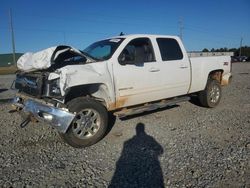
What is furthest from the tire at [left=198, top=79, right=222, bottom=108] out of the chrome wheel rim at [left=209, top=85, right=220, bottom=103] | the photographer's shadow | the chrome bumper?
the chrome bumper

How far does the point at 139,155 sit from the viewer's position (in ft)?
15.3

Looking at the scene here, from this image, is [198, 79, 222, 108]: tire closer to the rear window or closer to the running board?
the running board

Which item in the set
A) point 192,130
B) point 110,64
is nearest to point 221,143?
point 192,130

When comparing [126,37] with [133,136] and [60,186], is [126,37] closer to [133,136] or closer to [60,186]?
[133,136]

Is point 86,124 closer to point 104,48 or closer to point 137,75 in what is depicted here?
point 137,75

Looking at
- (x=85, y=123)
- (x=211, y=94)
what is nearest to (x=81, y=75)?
(x=85, y=123)

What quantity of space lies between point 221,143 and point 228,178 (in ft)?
4.73

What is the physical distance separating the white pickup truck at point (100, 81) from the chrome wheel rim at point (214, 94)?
2.53 ft

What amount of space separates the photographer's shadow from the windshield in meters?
1.84

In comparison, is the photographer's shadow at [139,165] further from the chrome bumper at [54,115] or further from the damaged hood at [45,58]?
the damaged hood at [45,58]

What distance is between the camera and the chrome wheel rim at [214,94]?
8.12 meters

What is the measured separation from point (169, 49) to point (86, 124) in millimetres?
2998

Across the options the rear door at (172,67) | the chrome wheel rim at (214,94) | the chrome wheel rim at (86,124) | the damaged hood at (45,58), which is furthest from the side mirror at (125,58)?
the chrome wheel rim at (214,94)

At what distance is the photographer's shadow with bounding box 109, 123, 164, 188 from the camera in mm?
3729
